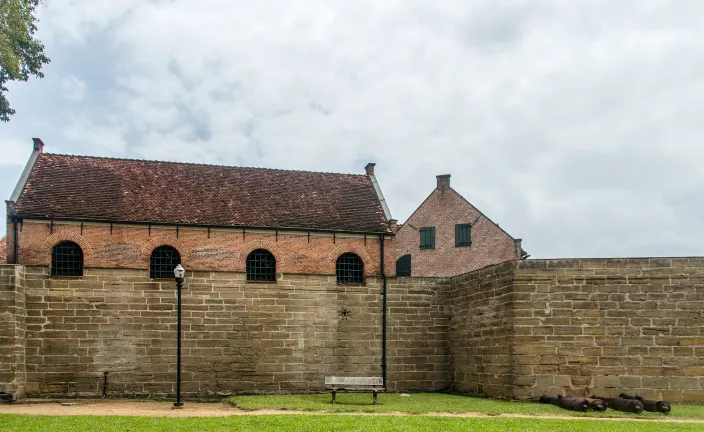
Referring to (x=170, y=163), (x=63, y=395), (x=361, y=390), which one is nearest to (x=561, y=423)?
(x=361, y=390)

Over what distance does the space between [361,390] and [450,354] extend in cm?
570

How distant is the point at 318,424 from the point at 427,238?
26927mm

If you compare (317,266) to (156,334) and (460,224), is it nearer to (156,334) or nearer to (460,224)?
(156,334)

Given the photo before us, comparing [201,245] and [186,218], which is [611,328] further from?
[186,218]

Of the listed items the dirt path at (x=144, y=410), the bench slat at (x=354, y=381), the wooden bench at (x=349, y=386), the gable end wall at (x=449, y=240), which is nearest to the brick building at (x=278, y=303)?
the dirt path at (x=144, y=410)

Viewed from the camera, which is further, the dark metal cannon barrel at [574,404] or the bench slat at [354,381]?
the bench slat at [354,381]

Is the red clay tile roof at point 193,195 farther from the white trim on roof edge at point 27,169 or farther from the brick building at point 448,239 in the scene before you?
the brick building at point 448,239

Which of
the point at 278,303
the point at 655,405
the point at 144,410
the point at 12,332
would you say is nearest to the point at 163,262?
the point at 278,303

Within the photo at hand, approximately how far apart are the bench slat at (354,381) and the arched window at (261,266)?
16.2 ft

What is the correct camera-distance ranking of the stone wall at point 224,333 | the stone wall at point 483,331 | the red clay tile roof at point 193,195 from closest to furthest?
1. the stone wall at point 483,331
2. the stone wall at point 224,333
3. the red clay tile roof at point 193,195

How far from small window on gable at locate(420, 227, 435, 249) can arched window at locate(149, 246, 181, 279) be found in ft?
66.1

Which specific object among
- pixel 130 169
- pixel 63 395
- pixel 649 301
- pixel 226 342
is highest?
pixel 130 169

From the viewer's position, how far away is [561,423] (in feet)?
46.2

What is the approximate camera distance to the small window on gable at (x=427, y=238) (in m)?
39.4
